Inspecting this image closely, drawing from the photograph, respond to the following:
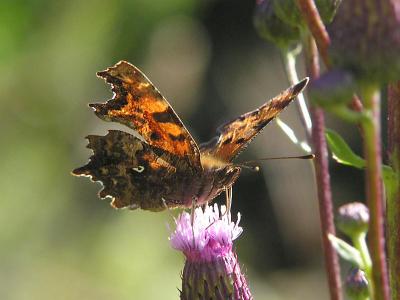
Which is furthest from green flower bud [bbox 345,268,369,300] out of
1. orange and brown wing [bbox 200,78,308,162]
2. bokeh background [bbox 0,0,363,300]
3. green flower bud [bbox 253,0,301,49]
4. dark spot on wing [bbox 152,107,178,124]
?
bokeh background [bbox 0,0,363,300]

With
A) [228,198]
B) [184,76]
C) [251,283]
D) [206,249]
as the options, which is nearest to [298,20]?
[228,198]

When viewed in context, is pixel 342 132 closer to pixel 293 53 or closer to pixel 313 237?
pixel 313 237

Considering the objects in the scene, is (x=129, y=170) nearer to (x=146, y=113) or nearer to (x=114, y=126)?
(x=146, y=113)

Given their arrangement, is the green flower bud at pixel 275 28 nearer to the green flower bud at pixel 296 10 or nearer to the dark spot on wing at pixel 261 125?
the green flower bud at pixel 296 10

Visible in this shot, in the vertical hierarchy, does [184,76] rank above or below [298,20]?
above

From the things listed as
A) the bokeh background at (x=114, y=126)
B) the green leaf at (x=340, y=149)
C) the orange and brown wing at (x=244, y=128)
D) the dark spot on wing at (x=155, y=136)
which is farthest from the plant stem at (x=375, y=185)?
the bokeh background at (x=114, y=126)

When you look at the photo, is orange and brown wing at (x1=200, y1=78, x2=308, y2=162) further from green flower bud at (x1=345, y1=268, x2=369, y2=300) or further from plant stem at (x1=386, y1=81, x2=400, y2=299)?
green flower bud at (x1=345, y1=268, x2=369, y2=300)
